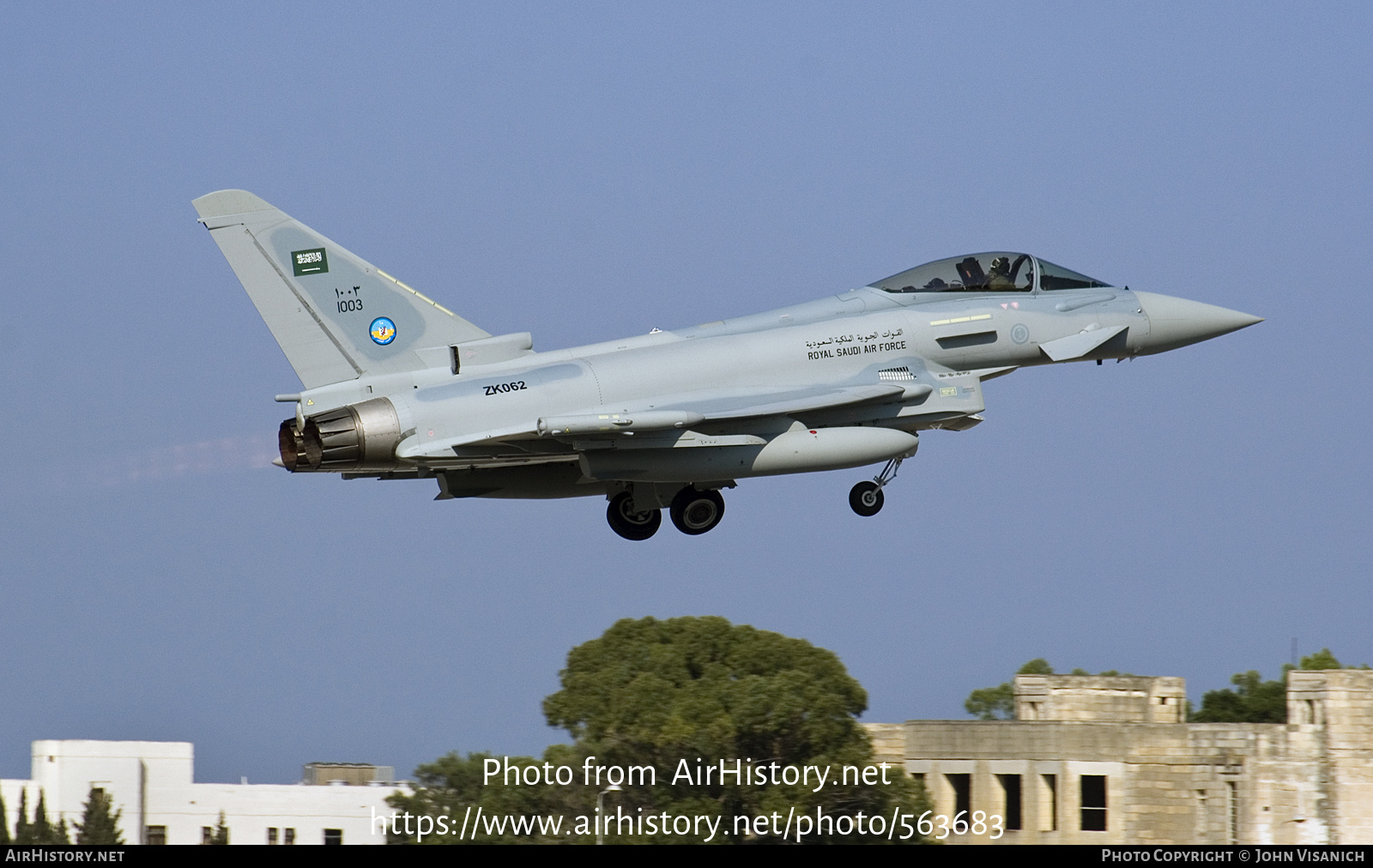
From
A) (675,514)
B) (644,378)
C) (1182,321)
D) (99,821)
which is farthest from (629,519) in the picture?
(99,821)

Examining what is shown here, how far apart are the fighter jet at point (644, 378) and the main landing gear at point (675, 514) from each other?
0.07 ft

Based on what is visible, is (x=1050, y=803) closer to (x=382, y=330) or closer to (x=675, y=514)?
(x=675, y=514)

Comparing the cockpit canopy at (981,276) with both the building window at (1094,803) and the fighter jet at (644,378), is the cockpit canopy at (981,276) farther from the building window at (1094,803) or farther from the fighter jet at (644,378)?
the building window at (1094,803)

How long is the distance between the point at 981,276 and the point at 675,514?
5238 mm

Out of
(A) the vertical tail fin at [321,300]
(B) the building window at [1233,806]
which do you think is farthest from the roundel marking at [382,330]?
(B) the building window at [1233,806]

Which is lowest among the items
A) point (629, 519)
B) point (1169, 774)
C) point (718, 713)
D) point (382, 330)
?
point (1169, 774)

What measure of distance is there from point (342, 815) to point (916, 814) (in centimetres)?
1641

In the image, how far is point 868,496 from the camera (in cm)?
2461

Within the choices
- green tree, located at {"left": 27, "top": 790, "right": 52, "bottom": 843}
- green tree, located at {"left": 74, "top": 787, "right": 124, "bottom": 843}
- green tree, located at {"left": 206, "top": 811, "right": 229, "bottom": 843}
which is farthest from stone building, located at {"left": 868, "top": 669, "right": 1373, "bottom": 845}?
green tree, located at {"left": 27, "top": 790, "right": 52, "bottom": 843}

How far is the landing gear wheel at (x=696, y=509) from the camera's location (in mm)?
24516

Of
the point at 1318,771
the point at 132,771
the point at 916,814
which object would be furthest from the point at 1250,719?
the point at 132,771

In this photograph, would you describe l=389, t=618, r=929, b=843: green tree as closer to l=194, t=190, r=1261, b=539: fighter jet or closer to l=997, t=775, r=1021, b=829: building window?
l=997, t=775, r=1021, b=829: building window

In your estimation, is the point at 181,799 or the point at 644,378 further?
the point at 181,799

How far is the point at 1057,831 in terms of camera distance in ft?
166
